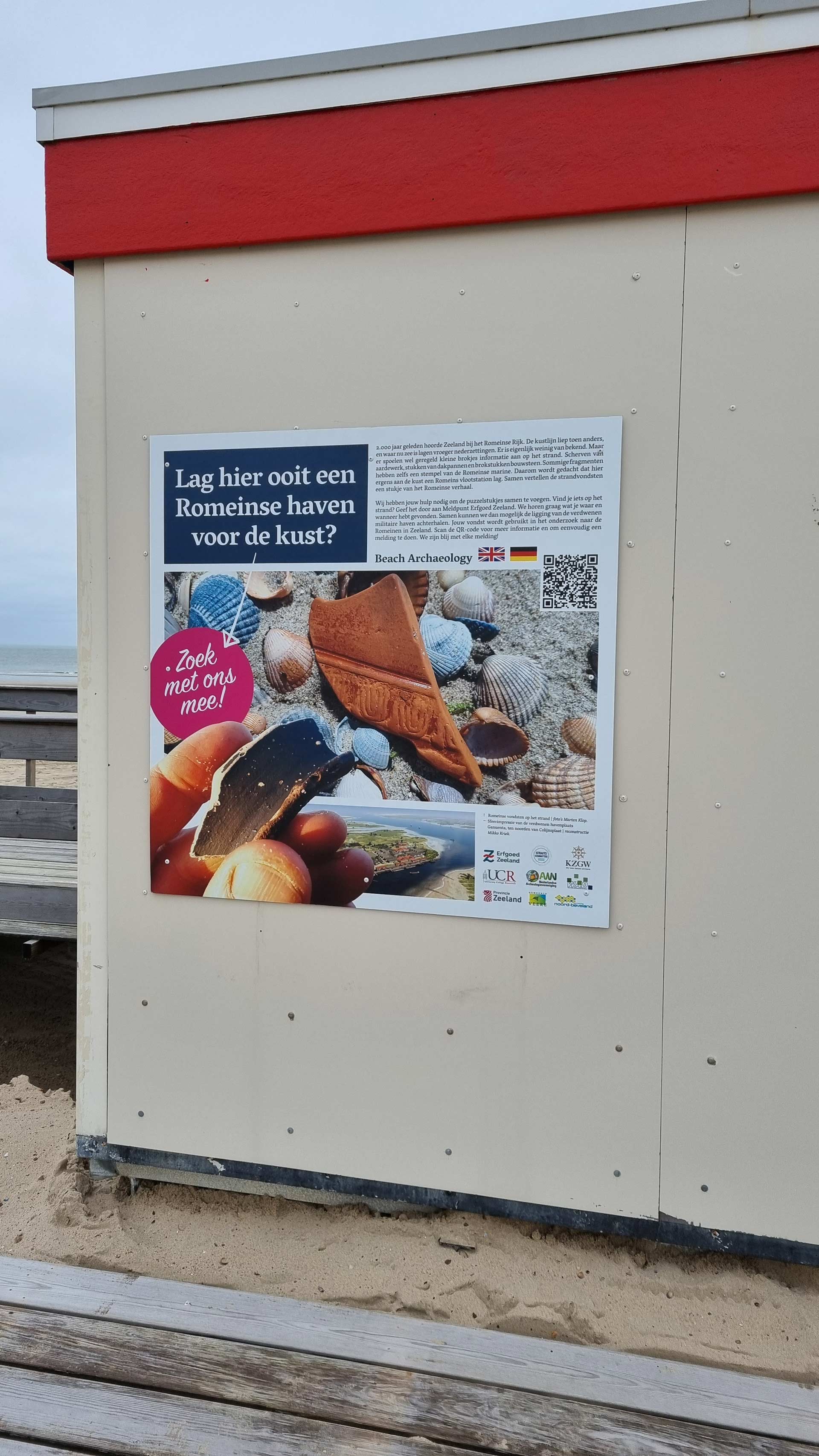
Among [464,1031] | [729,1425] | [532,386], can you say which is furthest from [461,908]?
[532,386]

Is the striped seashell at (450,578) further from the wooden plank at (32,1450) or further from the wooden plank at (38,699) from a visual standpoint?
the wooden plank at (38,699)

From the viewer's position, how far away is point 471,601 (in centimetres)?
240

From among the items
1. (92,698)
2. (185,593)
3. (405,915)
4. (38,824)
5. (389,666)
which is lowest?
(38,824)

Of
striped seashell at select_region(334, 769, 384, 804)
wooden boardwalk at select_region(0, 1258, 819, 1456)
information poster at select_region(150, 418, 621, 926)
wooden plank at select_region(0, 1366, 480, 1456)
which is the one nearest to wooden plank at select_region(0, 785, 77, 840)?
information poster at select_region(150, 418, 621, 926)

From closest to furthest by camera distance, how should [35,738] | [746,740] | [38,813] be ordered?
[746,740] → [35,738] → [38,813]

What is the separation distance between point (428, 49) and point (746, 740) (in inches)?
77.8

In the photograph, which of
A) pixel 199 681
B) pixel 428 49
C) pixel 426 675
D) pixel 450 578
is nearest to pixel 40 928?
pixel 199 681

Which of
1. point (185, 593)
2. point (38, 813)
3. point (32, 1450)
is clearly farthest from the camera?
point (38, 813)

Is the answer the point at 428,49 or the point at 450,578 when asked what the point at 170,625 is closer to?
the point at 450,578

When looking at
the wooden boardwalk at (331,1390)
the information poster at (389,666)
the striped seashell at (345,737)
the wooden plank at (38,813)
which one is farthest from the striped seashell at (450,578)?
the wooden plank at (38,813)

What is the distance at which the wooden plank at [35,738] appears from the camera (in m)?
4.30

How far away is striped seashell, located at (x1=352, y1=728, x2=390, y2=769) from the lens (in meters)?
2.48

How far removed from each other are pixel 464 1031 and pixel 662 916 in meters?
0.64

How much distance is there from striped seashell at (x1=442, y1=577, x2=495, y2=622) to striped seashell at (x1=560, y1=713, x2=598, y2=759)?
13.9 inches
